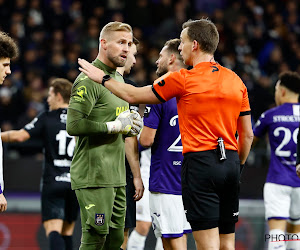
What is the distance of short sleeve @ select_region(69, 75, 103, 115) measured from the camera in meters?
4.58

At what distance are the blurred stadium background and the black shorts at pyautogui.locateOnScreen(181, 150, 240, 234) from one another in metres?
4.64

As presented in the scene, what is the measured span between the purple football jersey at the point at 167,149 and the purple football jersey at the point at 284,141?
1.87 metres

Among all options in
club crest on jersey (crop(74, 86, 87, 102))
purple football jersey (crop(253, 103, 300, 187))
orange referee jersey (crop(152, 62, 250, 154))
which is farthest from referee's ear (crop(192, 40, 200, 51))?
purple football jersey (crop(253, 103, 300, 187))

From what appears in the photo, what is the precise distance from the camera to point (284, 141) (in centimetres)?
693

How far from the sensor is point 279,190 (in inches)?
276

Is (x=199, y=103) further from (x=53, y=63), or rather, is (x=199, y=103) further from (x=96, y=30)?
(x=96, y=30)

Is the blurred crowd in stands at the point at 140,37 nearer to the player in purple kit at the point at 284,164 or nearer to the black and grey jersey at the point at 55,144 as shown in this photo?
the black and grey jersey at the point at 55,144

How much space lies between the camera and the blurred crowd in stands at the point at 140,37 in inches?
468

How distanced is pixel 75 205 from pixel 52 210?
302 millimetres

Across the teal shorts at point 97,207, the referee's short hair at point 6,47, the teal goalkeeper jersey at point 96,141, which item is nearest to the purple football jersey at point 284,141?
the teal goalkeeper jersey at point 96,141

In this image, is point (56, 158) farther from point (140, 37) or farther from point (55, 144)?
point (140, 37)

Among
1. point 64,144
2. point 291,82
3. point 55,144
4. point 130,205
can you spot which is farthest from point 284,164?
point 55,144

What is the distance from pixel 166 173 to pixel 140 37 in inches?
336

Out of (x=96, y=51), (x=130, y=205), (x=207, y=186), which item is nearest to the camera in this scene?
(x=207, y=186)
